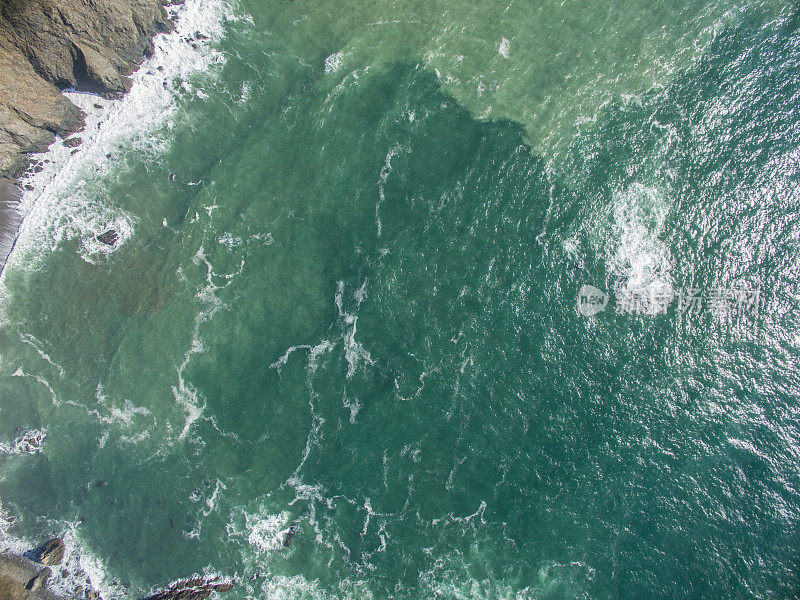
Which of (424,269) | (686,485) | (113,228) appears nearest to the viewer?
(686,485)

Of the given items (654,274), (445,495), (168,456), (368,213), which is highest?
(654,274)

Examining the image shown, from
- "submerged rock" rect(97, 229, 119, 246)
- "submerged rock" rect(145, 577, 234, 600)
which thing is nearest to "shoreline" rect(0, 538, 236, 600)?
"submerged rock" rect(145, 577, 234, 600)

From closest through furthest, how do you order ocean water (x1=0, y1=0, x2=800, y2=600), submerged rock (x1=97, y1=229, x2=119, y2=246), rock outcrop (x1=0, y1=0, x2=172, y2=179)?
1. ocean water (x1=0, y1=0, x2=800, y2=600)
2. rock outcrop (x1=0, y1=0, x2=172, y2=179)
3. submerged rock (x1=97, y1=229, x2=119, y2=246)

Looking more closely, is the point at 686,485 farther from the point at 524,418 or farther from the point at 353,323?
the point at 353,323

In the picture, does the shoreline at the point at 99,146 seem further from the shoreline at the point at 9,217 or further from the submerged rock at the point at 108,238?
the submerged rock at the point at 108,238

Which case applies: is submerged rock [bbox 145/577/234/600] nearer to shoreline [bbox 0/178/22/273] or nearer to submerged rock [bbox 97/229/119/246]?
submerged rock [bbox 97/229/119/246]

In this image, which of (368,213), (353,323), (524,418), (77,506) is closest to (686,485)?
(524,418)
